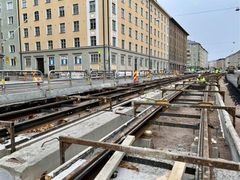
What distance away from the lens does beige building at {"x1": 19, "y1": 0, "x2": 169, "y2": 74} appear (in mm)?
34531

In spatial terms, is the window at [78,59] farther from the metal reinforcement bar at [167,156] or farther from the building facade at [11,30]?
the metal reinforcement bar at [167,156]

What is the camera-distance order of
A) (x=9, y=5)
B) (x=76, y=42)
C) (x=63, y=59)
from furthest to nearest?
(x=9, y=5) → (x=63, y=59) → (x=76, y=42)

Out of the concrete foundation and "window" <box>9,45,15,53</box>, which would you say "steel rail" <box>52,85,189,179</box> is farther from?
"window" <box>9,45,15,53</box>

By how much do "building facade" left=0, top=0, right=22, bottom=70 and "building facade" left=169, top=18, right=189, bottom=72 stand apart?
152 ft

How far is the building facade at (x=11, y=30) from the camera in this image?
43.1 meters

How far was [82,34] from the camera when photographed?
36031mm

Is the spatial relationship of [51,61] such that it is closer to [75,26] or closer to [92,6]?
[75,26]

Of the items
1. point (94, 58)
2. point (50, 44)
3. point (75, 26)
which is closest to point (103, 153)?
point (94, 58)

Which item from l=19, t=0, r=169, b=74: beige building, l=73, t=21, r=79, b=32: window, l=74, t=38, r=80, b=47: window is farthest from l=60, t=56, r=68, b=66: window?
l=73, t=21, r=79, b=32: window

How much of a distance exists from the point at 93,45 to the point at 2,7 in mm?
25451

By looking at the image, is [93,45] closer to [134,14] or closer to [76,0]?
[76,0]

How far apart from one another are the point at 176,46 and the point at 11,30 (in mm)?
55827

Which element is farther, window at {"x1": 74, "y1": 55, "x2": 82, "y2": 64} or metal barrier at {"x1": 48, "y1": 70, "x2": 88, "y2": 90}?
window at {"x1": 74, "y1": 55, "x2": 82, "y2": 64}

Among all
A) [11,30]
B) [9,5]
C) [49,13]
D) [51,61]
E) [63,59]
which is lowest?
[51,61]
